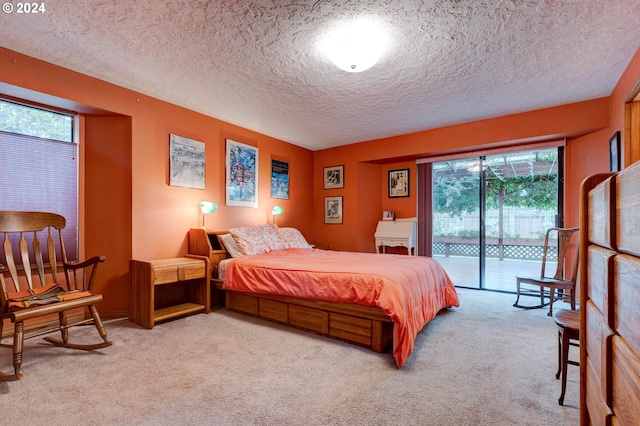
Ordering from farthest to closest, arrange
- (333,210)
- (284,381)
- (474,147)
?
1. (333,210)
2. (474,147)
3. (284,381)

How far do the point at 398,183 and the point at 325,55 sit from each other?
3.36 m

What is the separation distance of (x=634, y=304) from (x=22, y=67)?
13.5ft

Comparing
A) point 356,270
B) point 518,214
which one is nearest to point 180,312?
point 356,270

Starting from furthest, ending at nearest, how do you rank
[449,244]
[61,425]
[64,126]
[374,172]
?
1. [374,172]
2. [449,244]
3. [64,126]
4. [61,425]

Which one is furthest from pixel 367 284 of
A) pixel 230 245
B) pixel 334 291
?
pixel 230 245

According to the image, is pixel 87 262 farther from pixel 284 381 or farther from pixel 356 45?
pixel 356 45

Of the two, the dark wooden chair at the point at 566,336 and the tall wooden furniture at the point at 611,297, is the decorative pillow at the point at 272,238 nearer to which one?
the dark wooden chair at the point at 566,336

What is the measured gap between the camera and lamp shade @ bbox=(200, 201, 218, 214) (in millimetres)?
3840

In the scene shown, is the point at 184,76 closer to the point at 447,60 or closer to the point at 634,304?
the point at 447,60

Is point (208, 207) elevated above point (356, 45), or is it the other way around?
point (356, 45)

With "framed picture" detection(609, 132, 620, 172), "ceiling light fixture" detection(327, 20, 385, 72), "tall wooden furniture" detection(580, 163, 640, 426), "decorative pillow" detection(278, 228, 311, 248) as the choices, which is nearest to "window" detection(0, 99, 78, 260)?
"decorative pillow" detection(278, 228, 311, 248)

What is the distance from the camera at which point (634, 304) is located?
644mm

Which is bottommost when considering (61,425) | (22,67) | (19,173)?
(61,425)

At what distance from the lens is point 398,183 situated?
17.9 feet
